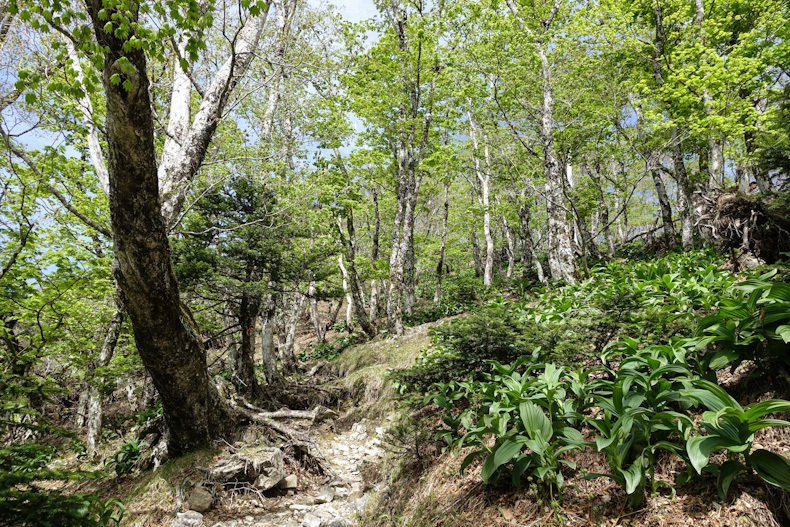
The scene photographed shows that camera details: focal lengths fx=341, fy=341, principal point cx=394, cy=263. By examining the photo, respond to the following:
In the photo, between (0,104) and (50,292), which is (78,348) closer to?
(50,292)

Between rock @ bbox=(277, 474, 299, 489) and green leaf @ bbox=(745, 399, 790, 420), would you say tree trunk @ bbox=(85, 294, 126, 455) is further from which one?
green leaf @ bbox=(745, 399, 790, 420)

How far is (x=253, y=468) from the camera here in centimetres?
505

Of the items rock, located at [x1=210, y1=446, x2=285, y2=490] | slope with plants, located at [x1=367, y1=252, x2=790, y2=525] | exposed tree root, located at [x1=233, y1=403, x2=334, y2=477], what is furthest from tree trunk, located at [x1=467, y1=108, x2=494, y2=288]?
slope with plants, located at [x1=367, y1=252, x2=790, y2=525]

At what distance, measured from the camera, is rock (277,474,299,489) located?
204 inches

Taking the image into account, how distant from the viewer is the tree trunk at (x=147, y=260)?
126 inches

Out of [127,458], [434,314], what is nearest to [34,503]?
[127,458]

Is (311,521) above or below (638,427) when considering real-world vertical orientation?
below

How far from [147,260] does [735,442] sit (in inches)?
205

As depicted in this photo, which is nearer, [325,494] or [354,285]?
[325,494]

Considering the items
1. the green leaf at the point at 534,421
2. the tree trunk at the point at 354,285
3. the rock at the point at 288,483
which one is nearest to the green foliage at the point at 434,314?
the tree trunk at the point at 354,285

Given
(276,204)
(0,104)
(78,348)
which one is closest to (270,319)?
(276,204)

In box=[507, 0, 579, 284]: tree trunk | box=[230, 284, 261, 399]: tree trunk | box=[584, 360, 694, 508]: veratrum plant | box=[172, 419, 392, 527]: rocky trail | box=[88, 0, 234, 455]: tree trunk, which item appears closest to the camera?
box=[584, 360, 694, 508]: veratrum plant

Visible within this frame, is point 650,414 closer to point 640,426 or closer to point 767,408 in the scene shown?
point 640,426

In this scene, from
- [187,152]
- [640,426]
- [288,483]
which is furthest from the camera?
[288,483]
